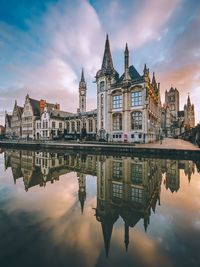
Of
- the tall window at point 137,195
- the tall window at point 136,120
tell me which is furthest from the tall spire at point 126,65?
the tall window at point 137,195

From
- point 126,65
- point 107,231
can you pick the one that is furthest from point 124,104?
point 107,231

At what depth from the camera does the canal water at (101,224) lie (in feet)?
11.6

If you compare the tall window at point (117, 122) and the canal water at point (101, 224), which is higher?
the tall window at point (117, 122)

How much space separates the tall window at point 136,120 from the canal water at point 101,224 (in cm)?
2649

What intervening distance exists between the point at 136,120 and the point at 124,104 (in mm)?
4729

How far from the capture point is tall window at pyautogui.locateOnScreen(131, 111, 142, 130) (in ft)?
116

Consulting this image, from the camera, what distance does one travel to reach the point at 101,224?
5.07 meters

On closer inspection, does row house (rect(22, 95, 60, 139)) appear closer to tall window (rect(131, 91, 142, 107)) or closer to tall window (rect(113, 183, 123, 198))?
tall window (rect(131, 91, 142, 107))

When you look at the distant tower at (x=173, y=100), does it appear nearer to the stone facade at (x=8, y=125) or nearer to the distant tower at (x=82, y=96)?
the distant tower at (x=82, y=96)

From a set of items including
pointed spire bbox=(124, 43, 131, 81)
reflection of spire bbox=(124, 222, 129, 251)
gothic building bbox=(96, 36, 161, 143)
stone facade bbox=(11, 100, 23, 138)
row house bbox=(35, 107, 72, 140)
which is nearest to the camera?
reflection of spire bbox=(124, 222, 129, 251)

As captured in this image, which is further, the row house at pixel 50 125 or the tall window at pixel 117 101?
the row house at pixel 50 125

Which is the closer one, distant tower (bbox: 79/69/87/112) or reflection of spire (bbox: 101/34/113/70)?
reflection of spire (bbox: 101/34/113/70)

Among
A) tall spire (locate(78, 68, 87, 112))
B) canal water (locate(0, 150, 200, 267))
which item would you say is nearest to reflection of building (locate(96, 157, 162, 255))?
canal water (locate(0, 150, 200, 267))

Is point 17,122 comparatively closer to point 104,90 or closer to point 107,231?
point 104,90
